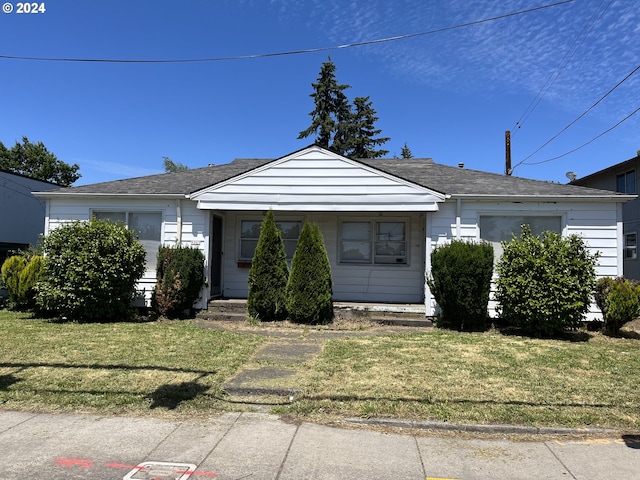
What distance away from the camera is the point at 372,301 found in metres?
11.4

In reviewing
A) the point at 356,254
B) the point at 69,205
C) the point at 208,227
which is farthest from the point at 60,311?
the point at 356,254

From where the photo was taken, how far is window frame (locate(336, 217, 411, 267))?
11.6 metres

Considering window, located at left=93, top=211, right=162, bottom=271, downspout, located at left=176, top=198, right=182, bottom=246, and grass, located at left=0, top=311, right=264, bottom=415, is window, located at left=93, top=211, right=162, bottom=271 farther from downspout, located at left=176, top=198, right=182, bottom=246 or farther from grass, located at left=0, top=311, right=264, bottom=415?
grass, located at left=0, top=311, right=264, bottom=415

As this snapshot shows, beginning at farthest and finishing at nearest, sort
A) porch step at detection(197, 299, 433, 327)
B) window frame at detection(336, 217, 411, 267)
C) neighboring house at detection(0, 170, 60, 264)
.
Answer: neighboring house at detection(0, 170, 60, 264)
window frame at detection(336, 217, 411, 267)
porch step at detection(197, 299, 433, 327)

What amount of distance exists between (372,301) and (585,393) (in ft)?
21.2

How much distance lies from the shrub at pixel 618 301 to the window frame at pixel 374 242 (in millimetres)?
4412

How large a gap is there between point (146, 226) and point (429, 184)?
24.1 ft

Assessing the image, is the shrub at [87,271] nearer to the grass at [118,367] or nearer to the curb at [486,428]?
the grass at [118,367]

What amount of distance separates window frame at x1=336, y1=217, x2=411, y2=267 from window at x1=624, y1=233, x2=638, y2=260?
41.4 feet

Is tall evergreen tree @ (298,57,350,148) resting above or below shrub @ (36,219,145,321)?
above

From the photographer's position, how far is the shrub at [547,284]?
27.5 ft

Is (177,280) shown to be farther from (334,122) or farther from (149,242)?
(334,122)

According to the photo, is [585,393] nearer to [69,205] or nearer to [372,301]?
[372,301]

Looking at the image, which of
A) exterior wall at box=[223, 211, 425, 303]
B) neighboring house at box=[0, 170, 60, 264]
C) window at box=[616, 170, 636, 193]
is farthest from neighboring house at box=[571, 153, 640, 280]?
neighboring house at box=[0, 170, 60, 264]
